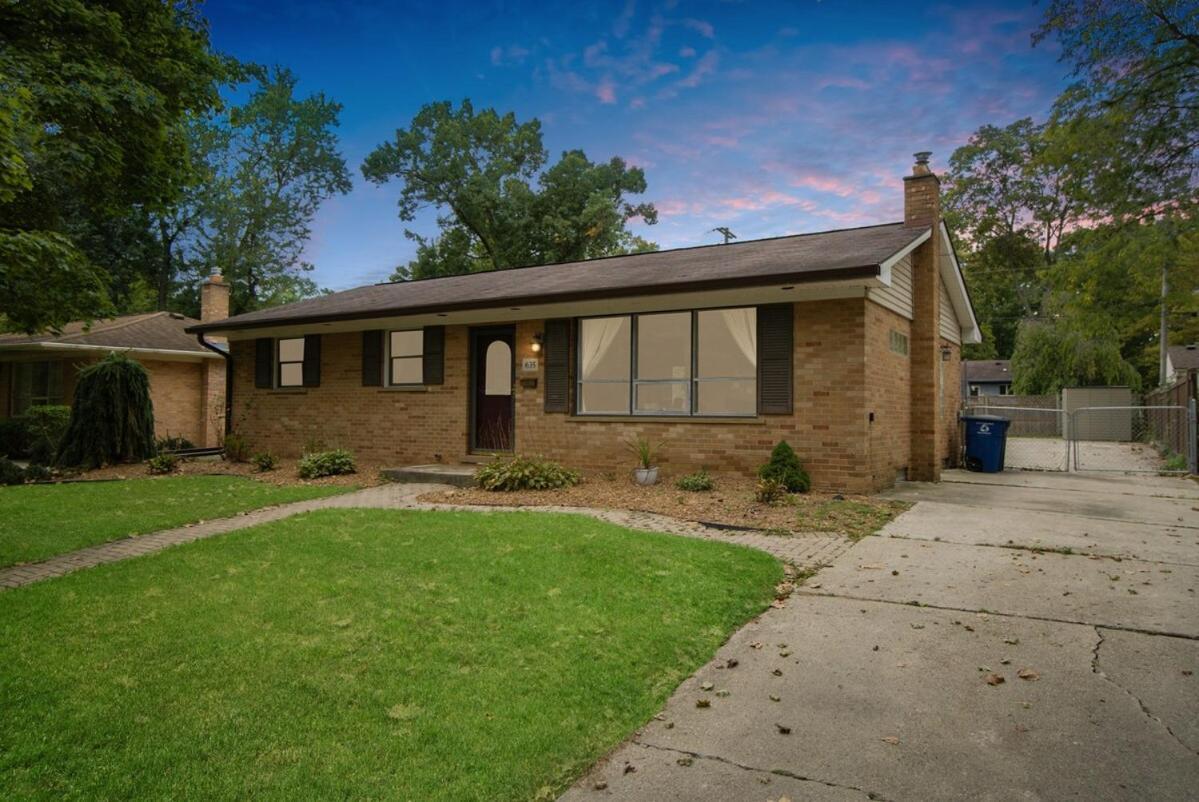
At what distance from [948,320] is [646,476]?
7.98 meters

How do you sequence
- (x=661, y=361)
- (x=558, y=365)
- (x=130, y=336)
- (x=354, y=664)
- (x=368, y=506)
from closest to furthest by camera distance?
(x=354, y=664) → (x=368, y=506) → (x=661, y=361) → (x=558, y=365) → (x=130, y=336)

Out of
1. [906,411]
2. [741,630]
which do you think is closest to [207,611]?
[741,630]

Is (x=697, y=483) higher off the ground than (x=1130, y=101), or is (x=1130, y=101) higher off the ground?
(x=1130, y=101)

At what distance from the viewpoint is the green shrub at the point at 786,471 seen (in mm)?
8969

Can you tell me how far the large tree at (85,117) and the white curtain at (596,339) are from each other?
609cm

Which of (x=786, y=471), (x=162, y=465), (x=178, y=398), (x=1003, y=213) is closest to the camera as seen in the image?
(x=786, y=471)

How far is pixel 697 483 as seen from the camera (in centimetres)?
929

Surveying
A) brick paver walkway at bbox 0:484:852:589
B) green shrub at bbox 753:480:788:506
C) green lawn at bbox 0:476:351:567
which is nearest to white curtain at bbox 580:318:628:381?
brick paver walkway at bbox 0:484:852:589

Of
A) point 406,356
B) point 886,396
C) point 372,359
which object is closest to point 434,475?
point 406,356

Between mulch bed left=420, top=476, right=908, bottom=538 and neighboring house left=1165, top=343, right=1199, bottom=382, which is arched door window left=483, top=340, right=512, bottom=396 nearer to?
mulch bed left=420, top=476, right=908, bottom=538

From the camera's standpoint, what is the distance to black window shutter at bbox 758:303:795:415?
31.3 ft

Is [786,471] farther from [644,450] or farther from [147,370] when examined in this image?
→ [147,370]

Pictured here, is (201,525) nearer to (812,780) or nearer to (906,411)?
(812,780)

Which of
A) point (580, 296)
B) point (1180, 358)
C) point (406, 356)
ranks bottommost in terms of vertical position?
point (406, 356)
